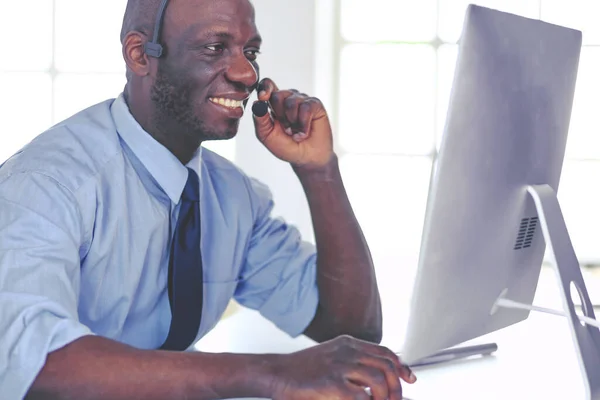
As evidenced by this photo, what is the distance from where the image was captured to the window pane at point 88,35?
2.91m

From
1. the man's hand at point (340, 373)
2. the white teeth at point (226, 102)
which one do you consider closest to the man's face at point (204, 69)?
the white teeth at point (226, 102)

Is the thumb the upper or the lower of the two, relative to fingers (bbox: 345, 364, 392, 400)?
upper

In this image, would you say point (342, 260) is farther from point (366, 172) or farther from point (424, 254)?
point (366, 172)

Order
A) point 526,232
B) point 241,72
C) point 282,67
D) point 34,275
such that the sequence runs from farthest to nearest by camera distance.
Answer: point 282,67, point 241,72, point 526,232, point 34,275

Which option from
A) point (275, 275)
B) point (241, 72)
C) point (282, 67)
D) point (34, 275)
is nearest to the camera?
point (34, 275)

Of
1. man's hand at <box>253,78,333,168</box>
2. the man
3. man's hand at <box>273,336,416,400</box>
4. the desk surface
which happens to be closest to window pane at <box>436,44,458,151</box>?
the desk surface

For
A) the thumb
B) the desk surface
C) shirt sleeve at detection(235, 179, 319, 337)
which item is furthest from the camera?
shirt sleeve at detection(235, 179, 319, 337)

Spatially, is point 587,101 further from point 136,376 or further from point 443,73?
point 136,376

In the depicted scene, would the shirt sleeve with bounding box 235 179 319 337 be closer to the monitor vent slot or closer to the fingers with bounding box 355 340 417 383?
the monitor vent slot

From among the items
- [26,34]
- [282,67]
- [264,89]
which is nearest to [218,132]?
[264,89]

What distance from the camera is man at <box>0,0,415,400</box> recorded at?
3.26 ft

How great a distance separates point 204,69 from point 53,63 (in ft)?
5.71

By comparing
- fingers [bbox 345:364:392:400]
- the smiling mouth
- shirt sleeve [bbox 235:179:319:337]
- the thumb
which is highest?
the smiling mouth

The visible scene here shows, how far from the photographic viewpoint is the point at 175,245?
1.37 m
